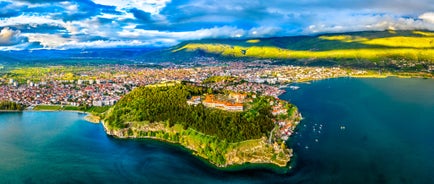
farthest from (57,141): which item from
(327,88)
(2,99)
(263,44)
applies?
(263,44)

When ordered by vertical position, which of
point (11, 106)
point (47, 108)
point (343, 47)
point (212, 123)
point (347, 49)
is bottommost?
point (47, 108)

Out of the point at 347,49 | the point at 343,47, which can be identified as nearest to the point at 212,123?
the point at 347,49

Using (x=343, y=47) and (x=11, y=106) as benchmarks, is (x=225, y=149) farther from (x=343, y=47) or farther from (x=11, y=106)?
(x=343, y=47)

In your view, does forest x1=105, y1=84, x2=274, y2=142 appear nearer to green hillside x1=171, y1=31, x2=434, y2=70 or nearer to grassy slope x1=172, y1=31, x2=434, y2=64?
green hillside x1=171, y1=31, x2=434, y2=70

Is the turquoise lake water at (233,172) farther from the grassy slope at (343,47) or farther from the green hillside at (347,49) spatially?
the grassy slope at (343,47)

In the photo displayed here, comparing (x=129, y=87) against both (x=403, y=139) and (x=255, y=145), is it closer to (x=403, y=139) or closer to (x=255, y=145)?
(x=255, y=145)

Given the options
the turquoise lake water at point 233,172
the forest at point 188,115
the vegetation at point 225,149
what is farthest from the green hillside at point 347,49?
the vegetation at point 225,149
